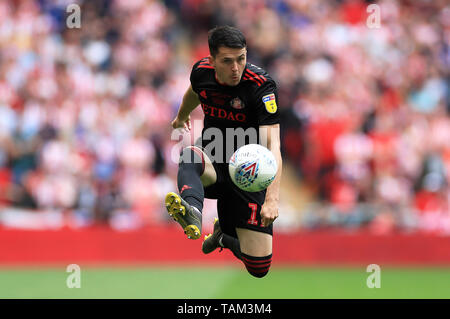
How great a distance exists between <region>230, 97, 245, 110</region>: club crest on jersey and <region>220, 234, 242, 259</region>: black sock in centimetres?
165

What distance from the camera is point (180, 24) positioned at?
1728 centimetres

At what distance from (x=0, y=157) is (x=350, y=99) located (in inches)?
279

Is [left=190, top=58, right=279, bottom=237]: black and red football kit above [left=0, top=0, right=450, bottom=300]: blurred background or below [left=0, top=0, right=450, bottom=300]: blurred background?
below

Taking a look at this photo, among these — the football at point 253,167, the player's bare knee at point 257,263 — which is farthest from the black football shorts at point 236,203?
the football at point 253,167

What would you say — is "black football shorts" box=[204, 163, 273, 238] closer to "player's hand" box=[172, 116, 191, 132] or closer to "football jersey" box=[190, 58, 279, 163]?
"football jersey" box=[190, 58, 279, 163]

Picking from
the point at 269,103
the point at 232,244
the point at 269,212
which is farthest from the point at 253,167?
the point at 232,244

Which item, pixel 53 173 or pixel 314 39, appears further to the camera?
pixel 314 39

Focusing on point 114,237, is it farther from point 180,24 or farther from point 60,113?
point 180,24

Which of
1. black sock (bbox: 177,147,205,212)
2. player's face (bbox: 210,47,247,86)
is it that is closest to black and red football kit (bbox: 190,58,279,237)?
player's face (bbox: 210,47,247,86)

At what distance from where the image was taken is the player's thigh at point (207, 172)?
311 inches

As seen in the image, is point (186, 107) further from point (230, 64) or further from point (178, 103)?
point (178, 103)

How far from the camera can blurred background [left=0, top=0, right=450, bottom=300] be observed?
13984 mm

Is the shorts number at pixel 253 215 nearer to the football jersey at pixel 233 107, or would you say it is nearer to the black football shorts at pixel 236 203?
the black football shorts at pixel 236 203

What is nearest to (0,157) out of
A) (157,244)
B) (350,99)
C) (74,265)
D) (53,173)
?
(53,173)
